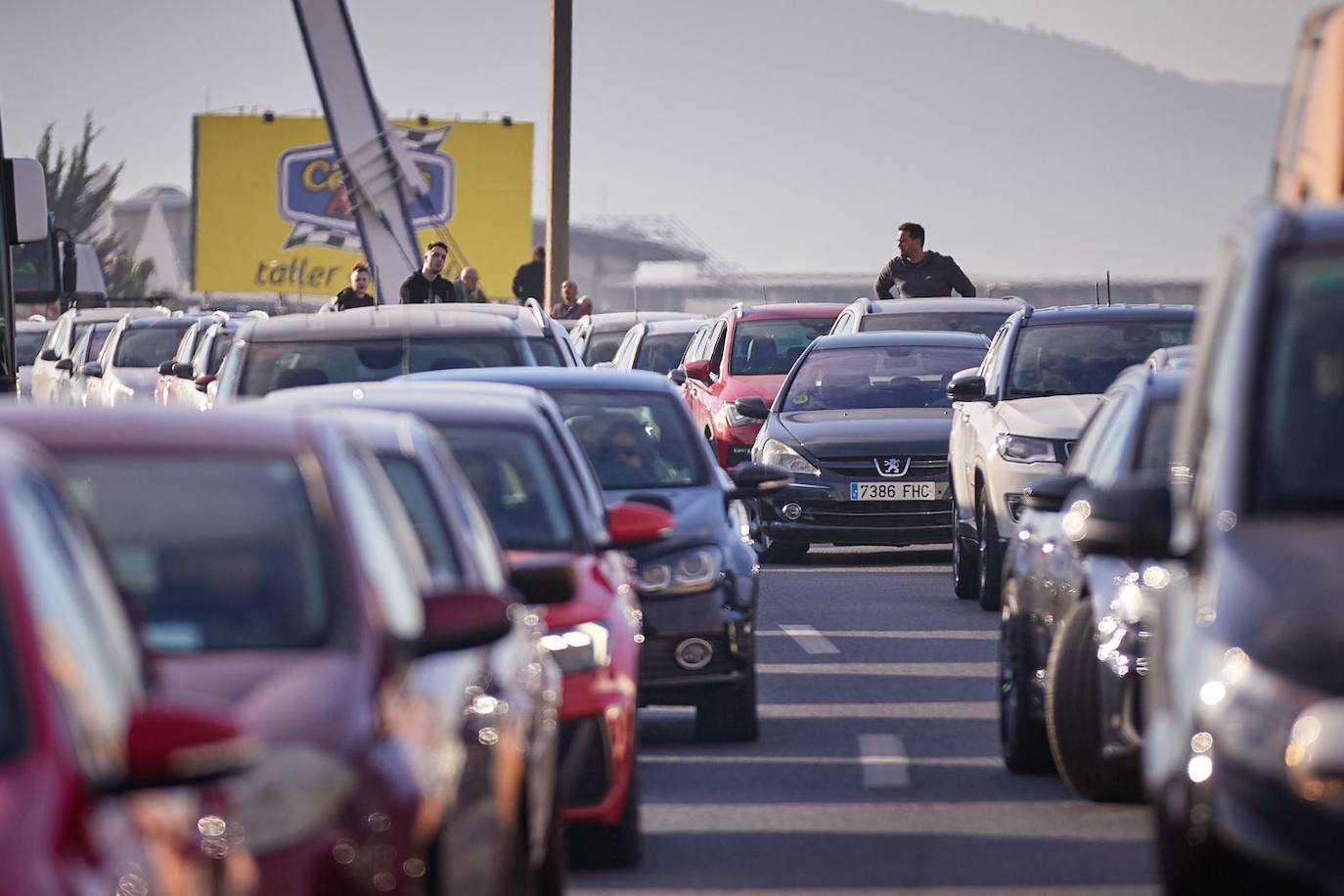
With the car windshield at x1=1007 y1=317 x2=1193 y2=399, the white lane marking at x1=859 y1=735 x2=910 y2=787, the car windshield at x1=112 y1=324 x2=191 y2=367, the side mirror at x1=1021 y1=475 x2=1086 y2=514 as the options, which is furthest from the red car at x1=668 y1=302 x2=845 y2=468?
the side mirror at x1=1021 y1=475 x2=1086 y2=514

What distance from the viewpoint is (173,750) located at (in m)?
4.23

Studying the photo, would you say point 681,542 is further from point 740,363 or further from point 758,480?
point 740,363

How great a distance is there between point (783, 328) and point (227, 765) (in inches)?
931

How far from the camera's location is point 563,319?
38.3 metres

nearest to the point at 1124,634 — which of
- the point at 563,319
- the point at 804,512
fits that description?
the point at 804,512

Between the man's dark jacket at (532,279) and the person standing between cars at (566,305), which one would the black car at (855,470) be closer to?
the person standing between cars at (566,305)

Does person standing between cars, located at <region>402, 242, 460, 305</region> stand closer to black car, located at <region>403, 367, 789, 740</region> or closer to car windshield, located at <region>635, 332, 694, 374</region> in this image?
car windshield, located at <region>635, 332, 694, 374</region>

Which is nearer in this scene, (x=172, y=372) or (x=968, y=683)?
(x=968, y=683)

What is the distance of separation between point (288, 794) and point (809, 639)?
35.9 feet

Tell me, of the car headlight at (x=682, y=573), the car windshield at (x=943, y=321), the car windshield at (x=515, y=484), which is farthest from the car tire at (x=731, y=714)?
the car windshield at (x=943, y=321)

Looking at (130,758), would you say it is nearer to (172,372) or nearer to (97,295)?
(172,372)

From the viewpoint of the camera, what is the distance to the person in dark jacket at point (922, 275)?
88.2 ft

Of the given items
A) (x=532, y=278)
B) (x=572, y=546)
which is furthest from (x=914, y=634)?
(x=532, y=278)

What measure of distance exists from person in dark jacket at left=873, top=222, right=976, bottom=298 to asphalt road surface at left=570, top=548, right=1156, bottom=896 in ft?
Result: 37.4
